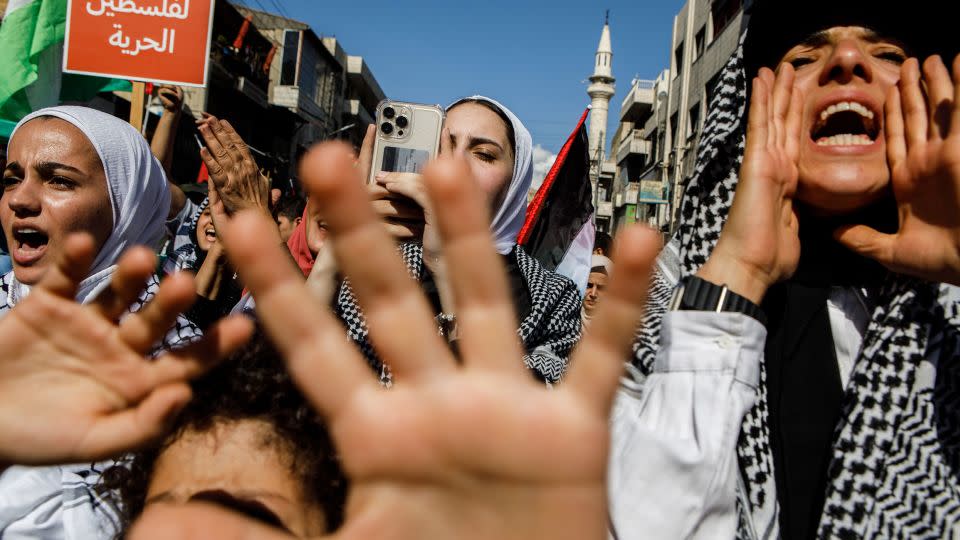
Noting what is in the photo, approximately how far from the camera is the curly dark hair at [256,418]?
1.20 m

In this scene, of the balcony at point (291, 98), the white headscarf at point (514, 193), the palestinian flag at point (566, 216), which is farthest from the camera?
the balcony at point (291, 98)

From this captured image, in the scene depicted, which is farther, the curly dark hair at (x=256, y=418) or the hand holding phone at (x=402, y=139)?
the hand holding phone at (x=402, y=139)

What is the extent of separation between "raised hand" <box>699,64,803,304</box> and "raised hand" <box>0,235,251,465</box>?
0.91 m

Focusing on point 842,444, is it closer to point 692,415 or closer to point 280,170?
point 692,415

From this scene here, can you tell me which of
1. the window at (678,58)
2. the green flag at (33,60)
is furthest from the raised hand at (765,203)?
the window at (678,58)

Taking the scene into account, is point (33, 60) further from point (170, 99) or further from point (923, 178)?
point (923, 178)

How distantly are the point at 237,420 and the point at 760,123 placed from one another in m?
1.20

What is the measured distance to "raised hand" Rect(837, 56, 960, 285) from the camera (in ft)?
4.14

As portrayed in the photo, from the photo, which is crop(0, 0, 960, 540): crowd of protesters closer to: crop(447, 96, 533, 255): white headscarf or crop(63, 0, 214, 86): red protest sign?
crop(447, 96, 533, 255): white headscarf

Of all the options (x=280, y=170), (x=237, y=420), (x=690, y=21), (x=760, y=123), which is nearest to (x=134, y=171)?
(x=237, y=420)

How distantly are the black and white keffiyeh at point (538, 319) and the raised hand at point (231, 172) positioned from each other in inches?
17.8

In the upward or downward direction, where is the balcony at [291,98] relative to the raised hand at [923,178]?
upward

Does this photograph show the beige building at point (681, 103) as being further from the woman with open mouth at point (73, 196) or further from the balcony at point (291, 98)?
the woman with open mouth at point (73, 196)

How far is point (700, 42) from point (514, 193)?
26029mm
